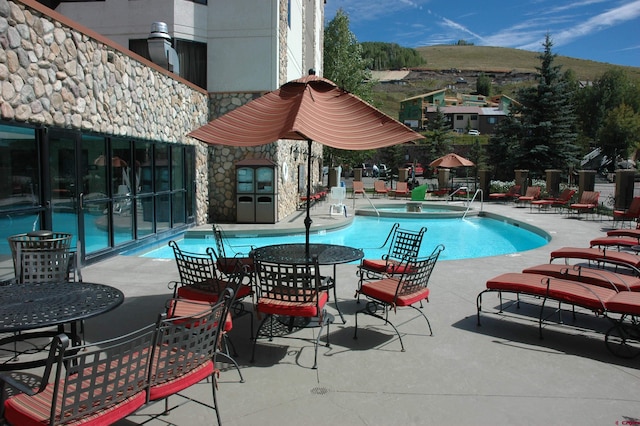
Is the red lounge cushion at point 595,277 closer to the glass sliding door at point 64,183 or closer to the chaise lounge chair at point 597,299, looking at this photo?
the chaise lounge chair at point 597,299

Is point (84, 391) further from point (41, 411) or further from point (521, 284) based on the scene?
point (521, 284)

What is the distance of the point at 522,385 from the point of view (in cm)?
364

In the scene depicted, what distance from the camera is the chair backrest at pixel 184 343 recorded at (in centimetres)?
262

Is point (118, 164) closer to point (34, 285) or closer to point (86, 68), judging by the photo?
point (86, 68)

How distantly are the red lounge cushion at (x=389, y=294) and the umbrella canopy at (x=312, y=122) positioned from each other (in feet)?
4.84

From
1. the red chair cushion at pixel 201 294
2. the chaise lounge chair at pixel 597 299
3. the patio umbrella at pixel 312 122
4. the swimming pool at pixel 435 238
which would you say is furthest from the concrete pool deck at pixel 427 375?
the swimming pool at pixel 435 238

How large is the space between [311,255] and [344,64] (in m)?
27.3

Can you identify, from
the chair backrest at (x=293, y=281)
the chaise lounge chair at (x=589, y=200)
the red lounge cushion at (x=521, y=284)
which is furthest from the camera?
the chaise lounge chair at (x=589, y=200)

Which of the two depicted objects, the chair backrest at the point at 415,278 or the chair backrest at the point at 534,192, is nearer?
the chair backrest at the point at 415,278

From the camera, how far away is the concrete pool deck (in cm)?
317

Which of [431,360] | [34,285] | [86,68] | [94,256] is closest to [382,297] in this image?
[431,360]

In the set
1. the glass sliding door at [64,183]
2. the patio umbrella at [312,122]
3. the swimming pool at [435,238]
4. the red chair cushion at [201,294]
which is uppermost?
the patio umbrella at [312,122]

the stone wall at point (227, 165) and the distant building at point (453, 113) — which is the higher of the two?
the distant building at point (453, 113)

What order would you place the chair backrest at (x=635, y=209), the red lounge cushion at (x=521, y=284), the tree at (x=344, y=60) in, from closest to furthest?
the red lounge cushion at (x=521, y=284) → the chair backrest at (x=635, y=209) → the tree at (x=344, y=60)
